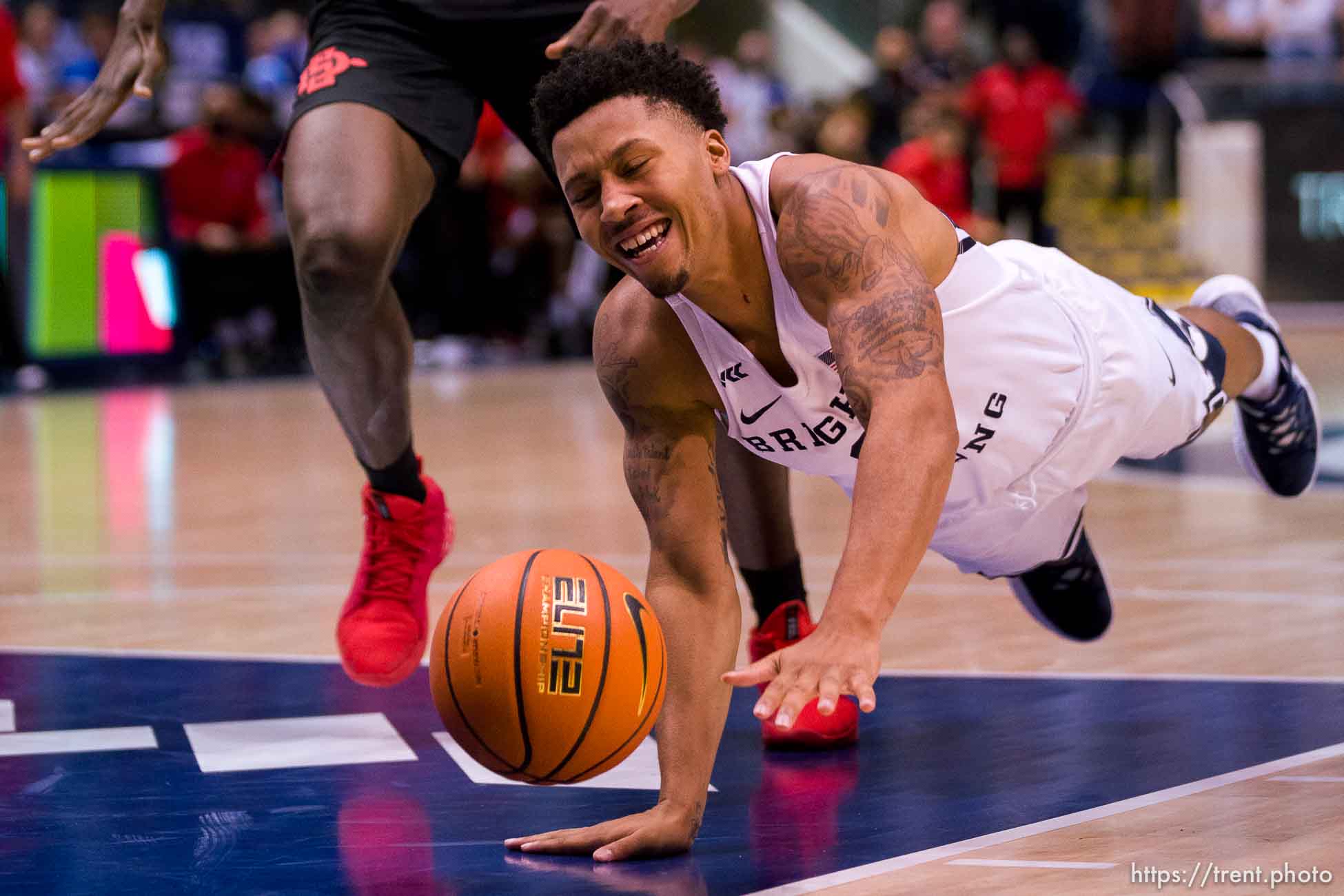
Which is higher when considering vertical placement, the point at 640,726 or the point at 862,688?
the point at 862,688

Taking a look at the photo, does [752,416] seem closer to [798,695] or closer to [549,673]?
[549,673]

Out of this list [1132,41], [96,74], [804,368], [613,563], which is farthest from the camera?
[1132,41]

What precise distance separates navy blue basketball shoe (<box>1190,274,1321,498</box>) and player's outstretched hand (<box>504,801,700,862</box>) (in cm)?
222

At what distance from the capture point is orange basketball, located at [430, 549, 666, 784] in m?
2.83

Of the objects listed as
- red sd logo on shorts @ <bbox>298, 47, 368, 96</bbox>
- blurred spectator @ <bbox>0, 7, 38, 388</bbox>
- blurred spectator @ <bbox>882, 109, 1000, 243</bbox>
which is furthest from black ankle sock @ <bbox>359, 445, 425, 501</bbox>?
blurred spectator @ <bbox>882, 109, 1000, 243</bbox>

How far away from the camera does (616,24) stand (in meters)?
3.72

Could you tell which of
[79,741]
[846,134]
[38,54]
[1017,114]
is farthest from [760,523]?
[1017,114]

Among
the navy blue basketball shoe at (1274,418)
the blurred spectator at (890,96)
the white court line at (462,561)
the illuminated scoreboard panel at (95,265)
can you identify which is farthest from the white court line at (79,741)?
the blurred spectator at (890,96)

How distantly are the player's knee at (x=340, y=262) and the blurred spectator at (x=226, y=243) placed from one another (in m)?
10.0

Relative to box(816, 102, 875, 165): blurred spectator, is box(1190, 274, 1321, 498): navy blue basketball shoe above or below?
above

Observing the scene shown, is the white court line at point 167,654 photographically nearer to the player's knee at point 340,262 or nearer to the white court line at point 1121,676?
the player's knee at point 340,262

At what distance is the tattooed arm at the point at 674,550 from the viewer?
2918 mm

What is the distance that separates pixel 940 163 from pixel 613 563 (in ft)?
32.0

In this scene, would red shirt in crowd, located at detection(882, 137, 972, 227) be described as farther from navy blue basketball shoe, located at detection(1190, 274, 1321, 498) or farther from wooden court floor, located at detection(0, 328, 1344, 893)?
navy blue basketball shoe, located at detection(1190, 274, 1321, 498)
